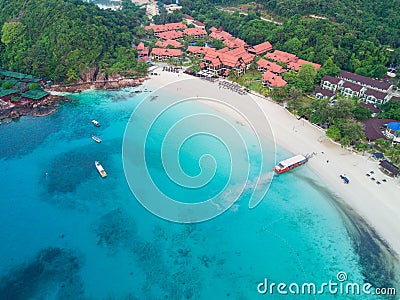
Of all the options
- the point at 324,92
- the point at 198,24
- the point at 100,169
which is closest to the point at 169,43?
the point at 198,24

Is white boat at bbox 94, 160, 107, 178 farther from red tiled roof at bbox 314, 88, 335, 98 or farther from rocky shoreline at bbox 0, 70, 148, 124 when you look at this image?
red tiled roof at bbox 314, 88, 335, 98

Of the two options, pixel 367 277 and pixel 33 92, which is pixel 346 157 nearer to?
pixel 367 277

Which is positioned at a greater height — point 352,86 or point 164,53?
point 352,86

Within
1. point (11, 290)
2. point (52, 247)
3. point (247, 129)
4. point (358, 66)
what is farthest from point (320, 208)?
point (358, 66)

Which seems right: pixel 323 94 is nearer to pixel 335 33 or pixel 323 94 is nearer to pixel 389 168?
pixel 389 168

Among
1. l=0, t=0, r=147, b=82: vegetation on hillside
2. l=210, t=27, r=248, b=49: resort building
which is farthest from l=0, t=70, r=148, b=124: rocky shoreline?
l=210, t=27, r=248, b=49: resort building

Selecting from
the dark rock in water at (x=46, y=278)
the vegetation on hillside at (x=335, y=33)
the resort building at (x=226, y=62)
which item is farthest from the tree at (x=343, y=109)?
the dark rock in water at (x=46, y=278)
